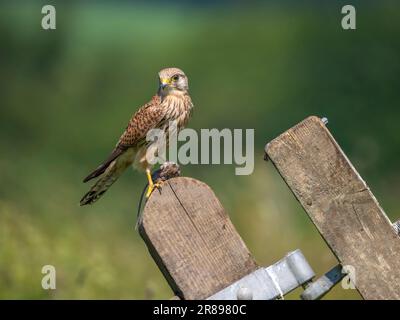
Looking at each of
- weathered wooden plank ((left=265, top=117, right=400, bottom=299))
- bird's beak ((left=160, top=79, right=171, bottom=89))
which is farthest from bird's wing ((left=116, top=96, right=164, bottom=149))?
weathered wooden plank ((left=265, top=117, right=400, bottom=299))

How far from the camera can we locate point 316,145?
2701 mm

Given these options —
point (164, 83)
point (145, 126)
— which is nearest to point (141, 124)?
point (145, 126)

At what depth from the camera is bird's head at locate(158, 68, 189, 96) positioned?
18.4 feet

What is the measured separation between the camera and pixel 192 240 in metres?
2.74

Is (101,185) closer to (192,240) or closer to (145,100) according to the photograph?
(192,240)

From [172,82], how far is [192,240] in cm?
302

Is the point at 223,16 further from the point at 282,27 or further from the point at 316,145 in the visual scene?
the point at 316,145

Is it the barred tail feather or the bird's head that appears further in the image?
the bird's head

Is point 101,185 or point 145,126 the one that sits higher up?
point 145,126

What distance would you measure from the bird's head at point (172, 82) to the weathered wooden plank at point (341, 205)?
2971 mm

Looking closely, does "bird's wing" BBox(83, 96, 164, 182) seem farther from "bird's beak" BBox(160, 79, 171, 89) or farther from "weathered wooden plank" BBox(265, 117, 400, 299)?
"weathered wooden plank" BBox(265, 117, 400, 299)

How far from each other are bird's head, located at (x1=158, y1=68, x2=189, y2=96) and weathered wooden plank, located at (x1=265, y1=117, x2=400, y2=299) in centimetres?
297

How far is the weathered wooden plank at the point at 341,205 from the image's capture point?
264 centimetres

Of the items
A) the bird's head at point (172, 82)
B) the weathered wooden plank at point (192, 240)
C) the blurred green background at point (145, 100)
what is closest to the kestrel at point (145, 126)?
the bird's head at point (172, 82)
